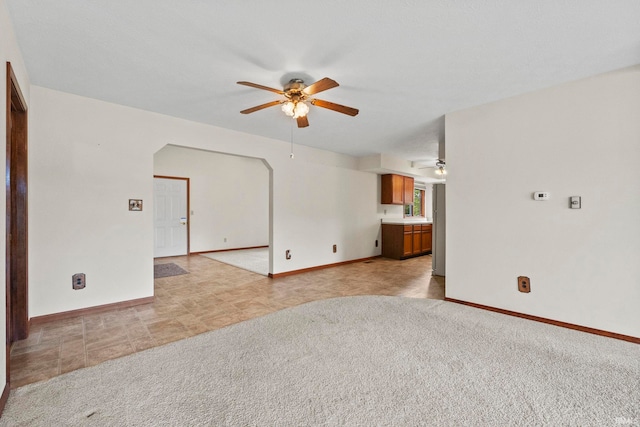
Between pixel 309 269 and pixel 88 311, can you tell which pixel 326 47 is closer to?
pixel 88 311

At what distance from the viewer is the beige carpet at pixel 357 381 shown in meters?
1.56

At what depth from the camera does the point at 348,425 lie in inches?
58.6

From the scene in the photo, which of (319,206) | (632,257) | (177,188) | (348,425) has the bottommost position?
(348,425)

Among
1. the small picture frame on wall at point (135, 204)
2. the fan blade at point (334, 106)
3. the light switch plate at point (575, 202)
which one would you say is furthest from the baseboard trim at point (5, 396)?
the light switch plate at point (575, 202)

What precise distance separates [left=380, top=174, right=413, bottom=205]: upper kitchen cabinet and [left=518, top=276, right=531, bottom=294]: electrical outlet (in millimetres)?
3869

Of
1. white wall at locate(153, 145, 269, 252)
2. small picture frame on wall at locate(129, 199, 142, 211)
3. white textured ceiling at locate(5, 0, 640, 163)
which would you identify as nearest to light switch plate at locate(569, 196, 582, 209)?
white textured ceiling at locate(5, 0, 640, 163)

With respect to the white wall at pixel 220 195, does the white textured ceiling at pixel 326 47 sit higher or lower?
higher

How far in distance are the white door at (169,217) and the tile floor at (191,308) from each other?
3.92ft

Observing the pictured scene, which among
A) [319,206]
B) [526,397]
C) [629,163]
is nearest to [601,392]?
[526,397]

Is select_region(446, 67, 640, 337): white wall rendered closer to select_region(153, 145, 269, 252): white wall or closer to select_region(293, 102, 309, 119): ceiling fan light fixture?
select_region(293, 102, 309, 119): ceiling fan light fixture

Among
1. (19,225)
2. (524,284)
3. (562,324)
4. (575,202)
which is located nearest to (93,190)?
(19,225)

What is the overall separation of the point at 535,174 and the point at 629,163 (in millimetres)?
648

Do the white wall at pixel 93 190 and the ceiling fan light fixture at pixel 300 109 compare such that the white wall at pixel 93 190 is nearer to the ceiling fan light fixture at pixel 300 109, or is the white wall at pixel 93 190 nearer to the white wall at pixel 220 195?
the ceiling fan light fixture at pixel 300 109

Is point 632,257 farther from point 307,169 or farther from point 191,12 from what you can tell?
point 307,169
